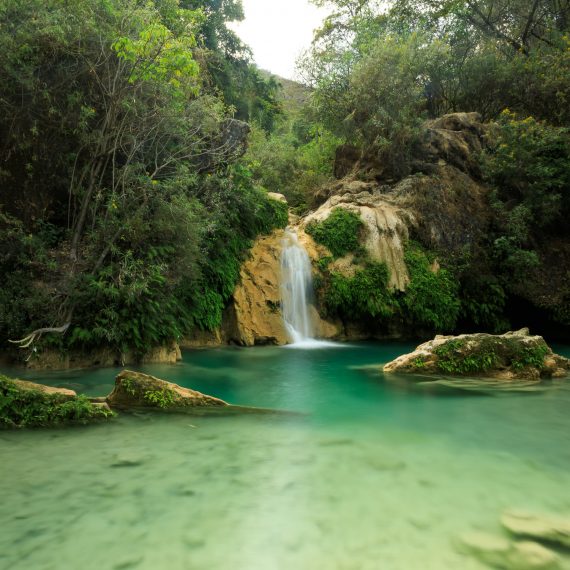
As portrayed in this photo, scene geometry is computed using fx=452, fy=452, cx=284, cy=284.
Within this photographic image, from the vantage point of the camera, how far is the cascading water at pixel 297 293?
12650 mm

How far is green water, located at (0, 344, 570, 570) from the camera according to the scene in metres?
2.42

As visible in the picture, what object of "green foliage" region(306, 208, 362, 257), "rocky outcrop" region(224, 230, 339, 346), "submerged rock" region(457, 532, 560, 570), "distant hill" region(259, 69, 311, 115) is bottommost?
"submerged rock" region(457, 532, 560, 570)

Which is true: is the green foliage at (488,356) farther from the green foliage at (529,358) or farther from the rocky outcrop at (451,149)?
the rocky outcrop at (451,149)

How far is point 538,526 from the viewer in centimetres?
272

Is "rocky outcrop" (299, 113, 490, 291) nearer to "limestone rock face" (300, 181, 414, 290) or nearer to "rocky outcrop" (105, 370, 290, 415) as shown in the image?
"limestone rock face" (300, 181, 414, 290)

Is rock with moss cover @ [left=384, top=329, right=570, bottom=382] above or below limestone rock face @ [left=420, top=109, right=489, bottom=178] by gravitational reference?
below

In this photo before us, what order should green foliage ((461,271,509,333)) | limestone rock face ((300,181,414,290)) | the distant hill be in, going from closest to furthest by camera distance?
limestone rock face ((300,181,414,290))
green foliage ((461,271,509,333))
the distant hill

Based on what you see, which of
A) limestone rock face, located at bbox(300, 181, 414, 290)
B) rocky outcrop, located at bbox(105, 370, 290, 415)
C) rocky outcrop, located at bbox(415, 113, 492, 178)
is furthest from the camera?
rocky outcrop, located at bbox(415, 113, 492, 178)

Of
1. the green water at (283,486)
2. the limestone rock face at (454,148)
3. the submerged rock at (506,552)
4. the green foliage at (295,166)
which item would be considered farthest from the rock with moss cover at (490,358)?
the green foliage at (295,166)

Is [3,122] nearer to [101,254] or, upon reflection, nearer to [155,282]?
[101,254]

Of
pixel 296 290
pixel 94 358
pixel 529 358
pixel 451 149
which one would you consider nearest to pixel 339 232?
pixel 296 290

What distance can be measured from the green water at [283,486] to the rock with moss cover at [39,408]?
194mm

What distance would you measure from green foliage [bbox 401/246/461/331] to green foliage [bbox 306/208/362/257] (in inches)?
70.0

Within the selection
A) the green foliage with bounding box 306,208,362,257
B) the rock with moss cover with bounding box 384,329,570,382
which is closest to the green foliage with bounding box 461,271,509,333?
the green foliage with bounding box 306,208,362,257
